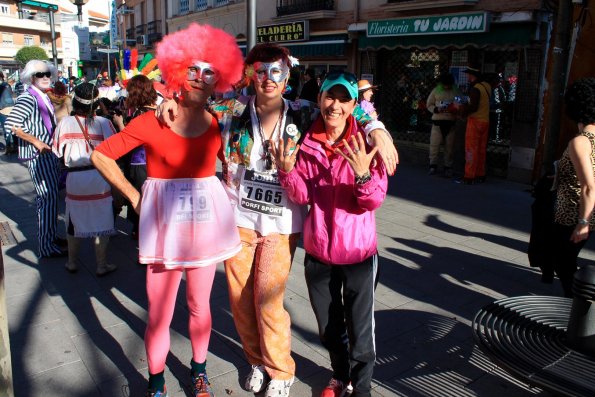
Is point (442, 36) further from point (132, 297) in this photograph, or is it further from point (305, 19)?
point (132, 297)

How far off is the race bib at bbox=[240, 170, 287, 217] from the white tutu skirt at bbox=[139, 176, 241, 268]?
161mm

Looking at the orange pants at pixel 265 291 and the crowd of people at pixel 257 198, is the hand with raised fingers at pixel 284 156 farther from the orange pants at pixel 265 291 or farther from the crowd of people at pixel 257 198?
the orange pants at pixel 265 291

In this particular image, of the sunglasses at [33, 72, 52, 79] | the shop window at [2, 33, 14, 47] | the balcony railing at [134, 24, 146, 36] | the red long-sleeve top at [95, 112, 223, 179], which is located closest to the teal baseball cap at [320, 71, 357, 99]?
the red long-sleeve top at [95, 112, 223, 179]

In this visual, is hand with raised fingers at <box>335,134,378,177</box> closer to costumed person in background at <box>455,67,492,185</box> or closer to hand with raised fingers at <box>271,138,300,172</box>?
hand with raised fingers at <box>271,138,300,172</box>

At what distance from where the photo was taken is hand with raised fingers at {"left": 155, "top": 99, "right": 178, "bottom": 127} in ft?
7.75

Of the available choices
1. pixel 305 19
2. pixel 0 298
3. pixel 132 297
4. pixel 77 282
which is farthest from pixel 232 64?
pixel 305 19

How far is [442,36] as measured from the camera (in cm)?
935

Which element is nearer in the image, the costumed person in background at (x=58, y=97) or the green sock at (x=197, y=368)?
the green sock at (x=197, y=368)

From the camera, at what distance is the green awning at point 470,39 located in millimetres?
8070

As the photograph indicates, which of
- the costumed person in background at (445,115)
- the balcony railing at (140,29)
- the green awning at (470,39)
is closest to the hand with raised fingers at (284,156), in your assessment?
the costumed person in background at (445,115)

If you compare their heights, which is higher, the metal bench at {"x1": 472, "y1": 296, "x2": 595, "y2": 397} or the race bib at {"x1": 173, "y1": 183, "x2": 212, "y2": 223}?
the race bib at {"x1": 173, "y1": 183, "x2": 212, "y2": 223}

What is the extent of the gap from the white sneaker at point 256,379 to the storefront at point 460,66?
6.92m

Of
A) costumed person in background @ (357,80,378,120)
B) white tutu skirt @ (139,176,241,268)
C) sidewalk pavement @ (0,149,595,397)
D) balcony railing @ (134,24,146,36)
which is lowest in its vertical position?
sidewalk pavement @ (0,149,595,397)

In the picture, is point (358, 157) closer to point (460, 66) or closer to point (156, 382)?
point (156, 382)
